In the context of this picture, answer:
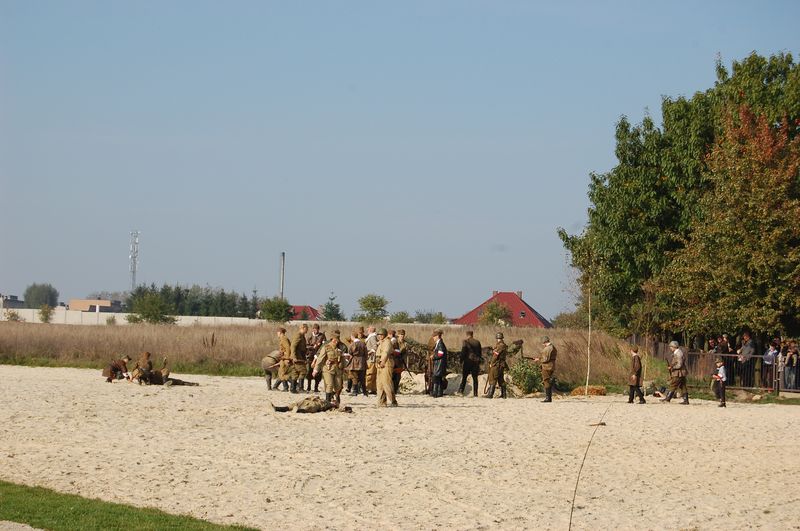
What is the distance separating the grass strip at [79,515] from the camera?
38.5 ft

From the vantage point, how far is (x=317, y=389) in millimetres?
30141

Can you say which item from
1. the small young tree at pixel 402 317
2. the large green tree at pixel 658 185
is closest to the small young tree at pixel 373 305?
the small young tree at pixel 402 317

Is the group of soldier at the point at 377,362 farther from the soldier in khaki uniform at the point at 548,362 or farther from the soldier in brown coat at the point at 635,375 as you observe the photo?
the soldier in brown coat at the point at 635,375

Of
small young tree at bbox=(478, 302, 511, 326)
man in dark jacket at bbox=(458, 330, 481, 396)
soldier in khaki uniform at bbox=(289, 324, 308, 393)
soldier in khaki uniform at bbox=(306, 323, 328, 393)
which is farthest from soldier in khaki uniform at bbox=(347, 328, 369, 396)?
small young tree at bbox=(478, 302, 511, 326)

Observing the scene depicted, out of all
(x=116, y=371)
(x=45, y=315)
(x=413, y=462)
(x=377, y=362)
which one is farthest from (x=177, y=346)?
(x=45, y=315)

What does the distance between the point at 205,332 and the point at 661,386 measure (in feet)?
80.0

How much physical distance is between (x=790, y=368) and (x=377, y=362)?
537 inches

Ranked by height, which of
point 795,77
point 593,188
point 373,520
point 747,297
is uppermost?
point 795,77

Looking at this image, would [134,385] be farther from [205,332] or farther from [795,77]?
[795,77]

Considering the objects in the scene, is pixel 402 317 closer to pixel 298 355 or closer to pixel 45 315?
pixel 45 315

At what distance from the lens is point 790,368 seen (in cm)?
3297

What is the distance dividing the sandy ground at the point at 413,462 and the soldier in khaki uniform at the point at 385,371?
618mm

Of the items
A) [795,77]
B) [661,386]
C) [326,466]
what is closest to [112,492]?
[326,466]

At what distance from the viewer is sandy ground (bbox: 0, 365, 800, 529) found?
13602 mm
